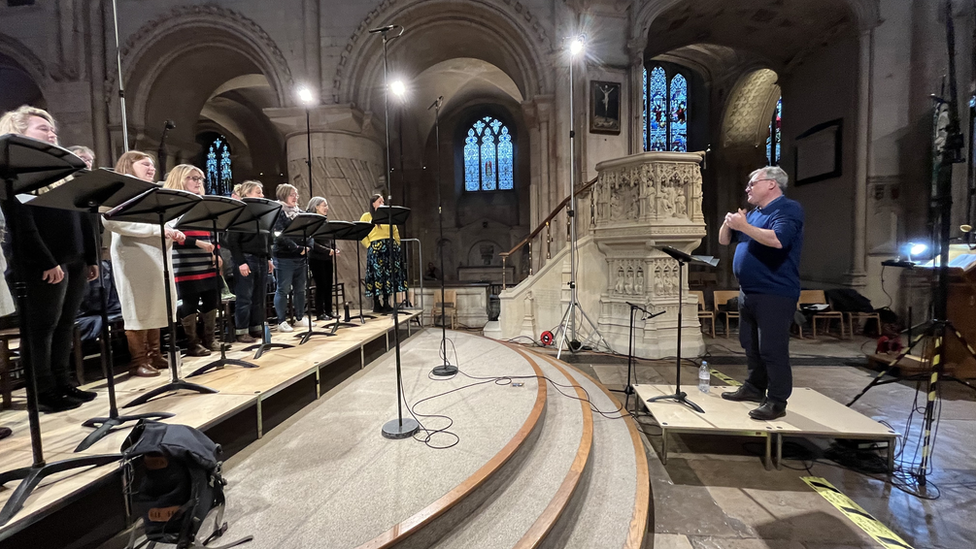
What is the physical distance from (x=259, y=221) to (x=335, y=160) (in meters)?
4.57

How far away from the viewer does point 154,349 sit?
2.76 metres

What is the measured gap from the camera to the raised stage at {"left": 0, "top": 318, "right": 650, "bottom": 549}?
4.79 feet

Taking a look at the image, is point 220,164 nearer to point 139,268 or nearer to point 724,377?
point 139,268

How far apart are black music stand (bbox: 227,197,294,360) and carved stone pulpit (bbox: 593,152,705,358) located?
421 cm

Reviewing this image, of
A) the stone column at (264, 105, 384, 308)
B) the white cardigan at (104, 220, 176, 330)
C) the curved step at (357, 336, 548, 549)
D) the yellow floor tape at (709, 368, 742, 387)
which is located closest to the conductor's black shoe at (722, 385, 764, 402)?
the yellow floor tape at (709, 368, 742, 387)

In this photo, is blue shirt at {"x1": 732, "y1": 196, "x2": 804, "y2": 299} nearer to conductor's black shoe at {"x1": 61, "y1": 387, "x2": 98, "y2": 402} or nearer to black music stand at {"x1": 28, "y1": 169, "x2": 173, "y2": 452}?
black music stand at {"x1": 28, "y1": 169, "x2": 173, "y2": 452}

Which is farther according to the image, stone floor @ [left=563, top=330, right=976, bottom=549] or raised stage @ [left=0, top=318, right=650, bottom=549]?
stone floor @ [left=563, top=330, right=976, bottom=549]

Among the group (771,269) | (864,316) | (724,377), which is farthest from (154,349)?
(864,316)

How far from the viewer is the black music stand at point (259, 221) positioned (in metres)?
2.96

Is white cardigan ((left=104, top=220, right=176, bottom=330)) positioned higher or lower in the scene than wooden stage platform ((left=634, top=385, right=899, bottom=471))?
higher

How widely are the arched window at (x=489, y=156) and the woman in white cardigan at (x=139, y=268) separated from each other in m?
11.9

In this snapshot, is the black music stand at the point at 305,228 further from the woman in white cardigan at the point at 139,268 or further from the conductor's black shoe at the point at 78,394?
the conductor's black shoe at the point at 78,394

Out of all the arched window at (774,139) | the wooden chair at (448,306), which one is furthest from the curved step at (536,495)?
the arched window at (774,139)

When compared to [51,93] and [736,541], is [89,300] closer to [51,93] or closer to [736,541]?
[736,541]
